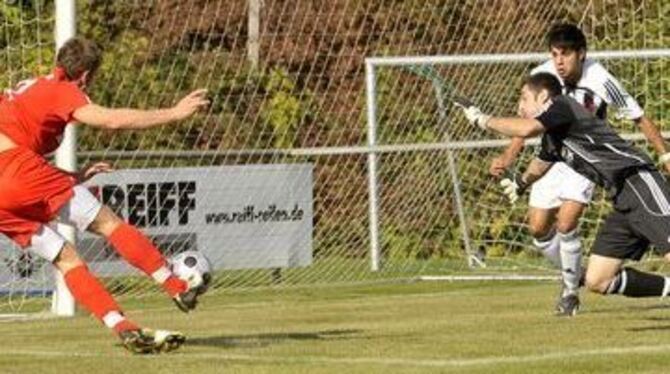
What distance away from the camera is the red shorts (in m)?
13.5

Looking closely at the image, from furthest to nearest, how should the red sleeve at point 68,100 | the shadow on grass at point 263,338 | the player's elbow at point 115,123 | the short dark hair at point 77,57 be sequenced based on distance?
the shadow on grass at point 263,338
the short dark hair at point 77,57
the red sleeve at point 68,100
the player's elbow at point 115,123

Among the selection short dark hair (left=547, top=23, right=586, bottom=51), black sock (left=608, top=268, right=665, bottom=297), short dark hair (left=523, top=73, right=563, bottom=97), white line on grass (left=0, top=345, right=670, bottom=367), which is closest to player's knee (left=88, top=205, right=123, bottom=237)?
white line on grass (left=0, top=345, right=670, bottom=367)

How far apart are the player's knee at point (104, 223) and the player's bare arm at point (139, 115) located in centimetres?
71

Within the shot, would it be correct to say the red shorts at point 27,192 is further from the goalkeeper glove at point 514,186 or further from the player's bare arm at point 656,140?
the player's bare arm at point 656,140

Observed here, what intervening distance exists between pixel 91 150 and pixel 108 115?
7.26 meters

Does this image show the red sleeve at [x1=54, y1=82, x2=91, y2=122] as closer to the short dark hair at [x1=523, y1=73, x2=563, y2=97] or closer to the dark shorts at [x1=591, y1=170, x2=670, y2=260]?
the short dark hair at [x1=523, y1=73, x2=563, y2=97]

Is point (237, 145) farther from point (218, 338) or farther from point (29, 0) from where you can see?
point (218, 338)

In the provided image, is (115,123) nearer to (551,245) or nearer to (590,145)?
(590,145)

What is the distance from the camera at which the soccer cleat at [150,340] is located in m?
12.9

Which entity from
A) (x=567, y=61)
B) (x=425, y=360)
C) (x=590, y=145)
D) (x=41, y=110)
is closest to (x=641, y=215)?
(x=590, y=145)

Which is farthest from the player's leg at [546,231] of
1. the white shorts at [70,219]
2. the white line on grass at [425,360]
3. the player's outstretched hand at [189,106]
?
the player's outstretched hand at [189,106]

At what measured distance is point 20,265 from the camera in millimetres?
19312

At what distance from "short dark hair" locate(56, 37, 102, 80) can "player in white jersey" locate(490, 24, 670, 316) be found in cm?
302

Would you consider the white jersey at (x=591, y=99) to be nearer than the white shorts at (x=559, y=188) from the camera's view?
Yes
